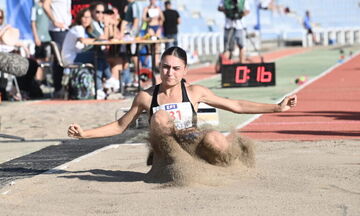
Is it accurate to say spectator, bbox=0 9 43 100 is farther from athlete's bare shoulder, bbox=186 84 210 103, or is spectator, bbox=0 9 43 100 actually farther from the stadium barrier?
the stadium barrier

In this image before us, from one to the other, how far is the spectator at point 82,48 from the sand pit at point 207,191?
28.2ft

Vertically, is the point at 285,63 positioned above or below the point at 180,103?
below

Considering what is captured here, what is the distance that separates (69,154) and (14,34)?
821cm

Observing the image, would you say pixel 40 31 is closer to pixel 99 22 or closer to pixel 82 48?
pixel 99 22

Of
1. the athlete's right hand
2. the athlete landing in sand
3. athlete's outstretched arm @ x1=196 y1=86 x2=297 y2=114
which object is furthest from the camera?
athlete's outstretched arm @ x1=196 y1=86 x2=297 y2=114

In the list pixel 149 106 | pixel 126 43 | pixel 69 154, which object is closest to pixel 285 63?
pixel 126 43

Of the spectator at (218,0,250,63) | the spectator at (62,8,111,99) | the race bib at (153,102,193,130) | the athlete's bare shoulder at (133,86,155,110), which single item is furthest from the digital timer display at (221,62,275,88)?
the race bib at (153,102,193,130)

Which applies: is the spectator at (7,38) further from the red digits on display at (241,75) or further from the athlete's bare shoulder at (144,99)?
the athlete's bare shoulder at (144,99)

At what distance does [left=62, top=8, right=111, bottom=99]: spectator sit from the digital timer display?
2.47 metres

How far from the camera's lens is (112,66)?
61.6ft

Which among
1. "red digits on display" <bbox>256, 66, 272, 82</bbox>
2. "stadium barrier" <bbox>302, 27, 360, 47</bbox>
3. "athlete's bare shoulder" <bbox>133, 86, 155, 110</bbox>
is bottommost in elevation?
"stadium barrier" <bbox>302, 27, 360, 47</bbox>

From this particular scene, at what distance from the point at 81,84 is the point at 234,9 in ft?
20.2

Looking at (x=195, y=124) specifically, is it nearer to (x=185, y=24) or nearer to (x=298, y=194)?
(x=298, y=194)

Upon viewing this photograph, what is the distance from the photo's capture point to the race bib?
7.71 m
